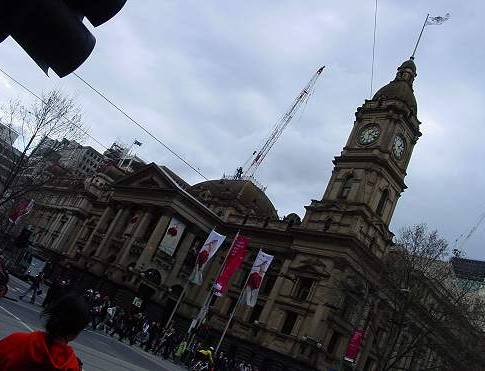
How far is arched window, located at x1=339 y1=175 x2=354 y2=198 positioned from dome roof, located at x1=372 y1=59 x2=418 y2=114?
30.5 ft

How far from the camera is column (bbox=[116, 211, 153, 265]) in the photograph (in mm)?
58062

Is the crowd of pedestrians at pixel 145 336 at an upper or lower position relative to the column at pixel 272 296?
lower

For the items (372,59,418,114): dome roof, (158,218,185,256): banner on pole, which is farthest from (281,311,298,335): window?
(372,59,418,114): dome roof

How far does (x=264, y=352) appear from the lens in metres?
44.8

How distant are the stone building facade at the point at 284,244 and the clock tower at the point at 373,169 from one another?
108 mm

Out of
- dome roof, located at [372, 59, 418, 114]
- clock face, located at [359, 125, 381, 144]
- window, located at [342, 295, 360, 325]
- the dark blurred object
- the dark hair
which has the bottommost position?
the dark hair

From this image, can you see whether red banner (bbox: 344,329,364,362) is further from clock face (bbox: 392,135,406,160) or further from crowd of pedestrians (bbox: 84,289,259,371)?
clock face (bbox: 392,135,406,160)

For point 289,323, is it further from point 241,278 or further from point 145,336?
point 145,336

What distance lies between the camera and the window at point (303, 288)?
4581 centimetres

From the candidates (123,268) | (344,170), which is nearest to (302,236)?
(344,170)

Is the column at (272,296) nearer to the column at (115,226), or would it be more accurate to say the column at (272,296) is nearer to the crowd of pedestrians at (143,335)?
the crowd of pedestrians at (143,335)

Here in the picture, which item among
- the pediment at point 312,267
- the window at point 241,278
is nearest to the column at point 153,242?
the window at point 241,278

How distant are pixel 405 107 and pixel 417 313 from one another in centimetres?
2325

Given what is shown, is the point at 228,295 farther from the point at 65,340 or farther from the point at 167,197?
the point at 65,340
